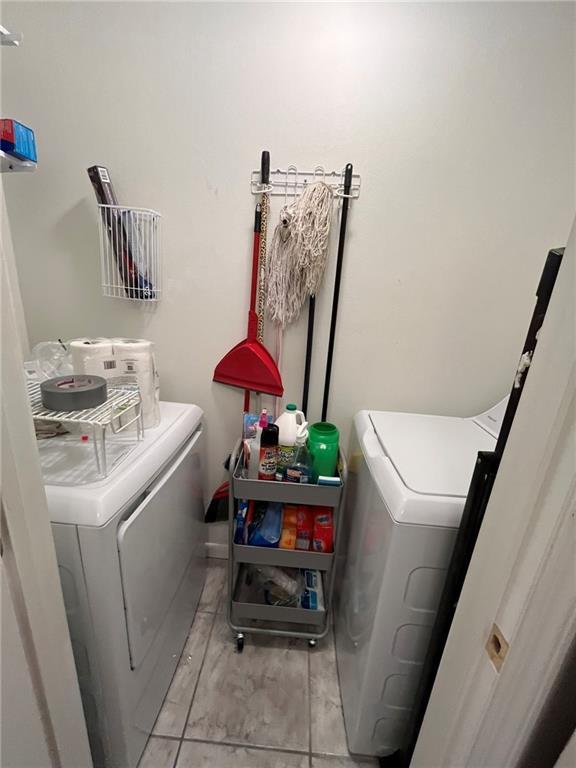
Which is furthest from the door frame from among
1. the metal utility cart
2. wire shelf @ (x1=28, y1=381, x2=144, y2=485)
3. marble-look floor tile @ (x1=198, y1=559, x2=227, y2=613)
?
marble-look floor tile @ (x1=198, y1=559, x2=227, y2=613)

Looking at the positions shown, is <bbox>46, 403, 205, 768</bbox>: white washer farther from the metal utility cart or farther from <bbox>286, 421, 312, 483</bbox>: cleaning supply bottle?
<bbox>286, 421, 312, 483</bbox>: cleaning supply bottle

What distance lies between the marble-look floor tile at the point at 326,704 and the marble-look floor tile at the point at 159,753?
42cm

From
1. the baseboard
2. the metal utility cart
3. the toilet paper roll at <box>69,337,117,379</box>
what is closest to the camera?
the toilet paper roll at <box>69,337,117,379</box>

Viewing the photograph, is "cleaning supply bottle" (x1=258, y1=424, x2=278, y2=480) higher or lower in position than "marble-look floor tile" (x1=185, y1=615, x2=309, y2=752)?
higher

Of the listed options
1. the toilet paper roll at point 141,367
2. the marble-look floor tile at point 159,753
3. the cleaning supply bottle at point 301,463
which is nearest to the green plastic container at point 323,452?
the cleaning supply bottle at point 301,463

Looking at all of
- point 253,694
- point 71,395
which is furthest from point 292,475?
point 253,694

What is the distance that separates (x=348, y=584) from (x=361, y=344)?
34.7 inches

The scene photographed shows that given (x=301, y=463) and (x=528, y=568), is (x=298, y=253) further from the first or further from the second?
(x=528, y=568)

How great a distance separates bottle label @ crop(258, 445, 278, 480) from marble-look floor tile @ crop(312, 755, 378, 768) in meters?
0.85

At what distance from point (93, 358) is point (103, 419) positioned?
0.90 ft

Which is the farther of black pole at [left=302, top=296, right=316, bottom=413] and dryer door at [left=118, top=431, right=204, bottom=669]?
black pole at [left=302, top=296, right=316, bottom=413]

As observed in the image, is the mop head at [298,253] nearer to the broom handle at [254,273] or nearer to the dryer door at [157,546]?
the broom handle at [254,273]

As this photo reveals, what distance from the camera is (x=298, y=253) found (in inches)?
43.3

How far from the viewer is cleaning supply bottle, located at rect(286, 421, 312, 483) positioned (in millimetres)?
1039
